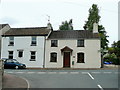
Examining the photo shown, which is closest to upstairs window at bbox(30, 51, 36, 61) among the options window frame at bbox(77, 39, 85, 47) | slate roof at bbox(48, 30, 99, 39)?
slate roof at bbox(48, 30, 99, 39)

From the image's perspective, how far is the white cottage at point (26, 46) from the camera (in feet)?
93.5

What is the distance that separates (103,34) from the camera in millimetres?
39188

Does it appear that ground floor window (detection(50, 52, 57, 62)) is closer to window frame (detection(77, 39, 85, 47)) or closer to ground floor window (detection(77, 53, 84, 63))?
ground floor window (detection(77, 53, 84, 63))

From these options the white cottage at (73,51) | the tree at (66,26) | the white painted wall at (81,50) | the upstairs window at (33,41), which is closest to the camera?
the white painted wall at (81,50)

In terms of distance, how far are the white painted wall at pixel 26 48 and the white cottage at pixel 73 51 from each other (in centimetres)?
99

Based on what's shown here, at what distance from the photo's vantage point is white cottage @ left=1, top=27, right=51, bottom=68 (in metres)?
28.5

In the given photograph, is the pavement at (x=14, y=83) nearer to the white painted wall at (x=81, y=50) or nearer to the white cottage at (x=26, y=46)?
the white painted wall at (x=81, y=50)

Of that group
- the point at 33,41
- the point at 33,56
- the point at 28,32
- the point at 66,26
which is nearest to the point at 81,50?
the point at 33,56

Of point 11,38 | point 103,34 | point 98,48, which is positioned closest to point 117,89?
point 98,48

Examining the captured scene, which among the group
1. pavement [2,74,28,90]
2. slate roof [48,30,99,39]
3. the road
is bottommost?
the road

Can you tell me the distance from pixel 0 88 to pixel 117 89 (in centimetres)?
650

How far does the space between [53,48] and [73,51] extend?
3225 millimetres

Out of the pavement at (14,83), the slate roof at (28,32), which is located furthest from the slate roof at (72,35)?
the pavement at (14,83)

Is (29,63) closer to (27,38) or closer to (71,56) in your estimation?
(27,38)
